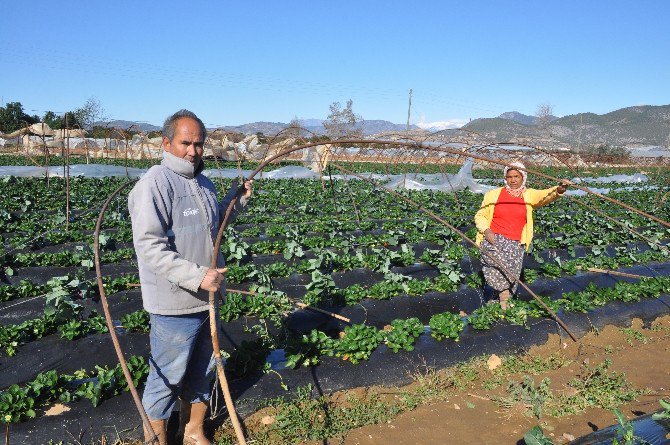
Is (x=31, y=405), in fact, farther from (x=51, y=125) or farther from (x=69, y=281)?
(x=51, y=125)

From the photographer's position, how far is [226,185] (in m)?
17.9

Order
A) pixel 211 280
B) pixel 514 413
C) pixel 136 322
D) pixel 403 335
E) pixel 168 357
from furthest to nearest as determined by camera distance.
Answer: pixel 136 322
pixel 403 335
pixel 514 413
pixel 168 357
pixel 211 280

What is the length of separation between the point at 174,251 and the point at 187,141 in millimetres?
668

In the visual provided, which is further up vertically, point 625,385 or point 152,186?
point 152,186

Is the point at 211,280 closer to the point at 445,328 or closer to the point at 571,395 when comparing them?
the point at 445,328

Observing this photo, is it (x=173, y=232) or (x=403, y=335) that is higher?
(x=173, y=232)

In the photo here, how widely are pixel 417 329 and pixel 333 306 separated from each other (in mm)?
1383

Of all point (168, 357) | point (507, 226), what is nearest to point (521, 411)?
point (507, 226)

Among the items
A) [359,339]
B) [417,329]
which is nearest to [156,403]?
[359,339]

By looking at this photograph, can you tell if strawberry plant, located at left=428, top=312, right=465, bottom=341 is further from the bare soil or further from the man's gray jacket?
the man's gray jacket

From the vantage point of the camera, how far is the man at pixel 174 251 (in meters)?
2.60

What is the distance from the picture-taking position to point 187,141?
8.98 feet

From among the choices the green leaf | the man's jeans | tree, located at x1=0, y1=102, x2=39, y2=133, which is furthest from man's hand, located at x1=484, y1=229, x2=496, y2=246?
tree, located at x1=0, y1=102, x2=39, y2=133

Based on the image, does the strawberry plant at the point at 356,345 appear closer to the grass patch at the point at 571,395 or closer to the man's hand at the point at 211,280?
the grass patch at the point at 571,395
